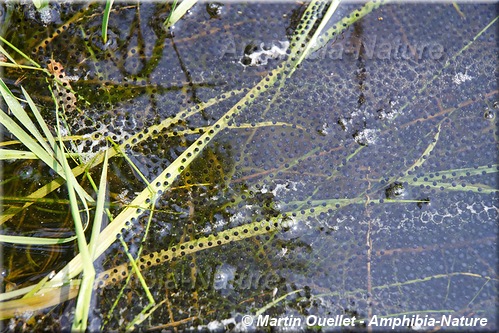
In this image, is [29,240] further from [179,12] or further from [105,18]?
[179,12]

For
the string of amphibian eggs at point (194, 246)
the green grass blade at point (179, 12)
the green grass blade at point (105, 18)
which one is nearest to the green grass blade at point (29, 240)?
the string of amphibian eggs at point (194, 246)

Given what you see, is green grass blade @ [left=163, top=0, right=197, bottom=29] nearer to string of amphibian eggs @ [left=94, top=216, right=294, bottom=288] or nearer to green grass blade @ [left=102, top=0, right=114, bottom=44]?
green grass blade @ [left=102, top=0, right=114, bottom=44]

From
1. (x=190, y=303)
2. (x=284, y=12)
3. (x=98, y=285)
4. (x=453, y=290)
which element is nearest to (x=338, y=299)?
(x=453, y=290)

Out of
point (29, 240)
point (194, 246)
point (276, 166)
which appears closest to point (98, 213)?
point (29, 240)

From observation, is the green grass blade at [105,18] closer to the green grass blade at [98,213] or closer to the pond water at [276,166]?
the pond water at [276,166]

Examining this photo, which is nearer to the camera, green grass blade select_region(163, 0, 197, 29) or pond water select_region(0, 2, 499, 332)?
pond water select_region(0, 2, 499, 332)

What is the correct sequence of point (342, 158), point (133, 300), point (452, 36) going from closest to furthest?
point (133, 300)
point (342, 158)
point (452, 36)

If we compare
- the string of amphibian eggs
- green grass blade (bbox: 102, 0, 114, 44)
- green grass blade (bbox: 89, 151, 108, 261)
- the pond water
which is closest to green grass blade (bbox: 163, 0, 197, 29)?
the pond water

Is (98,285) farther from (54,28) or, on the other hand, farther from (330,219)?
(54,28)
